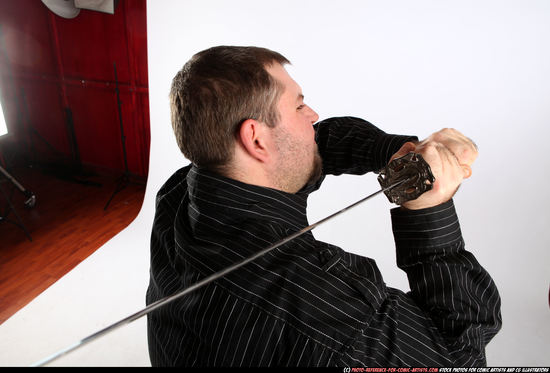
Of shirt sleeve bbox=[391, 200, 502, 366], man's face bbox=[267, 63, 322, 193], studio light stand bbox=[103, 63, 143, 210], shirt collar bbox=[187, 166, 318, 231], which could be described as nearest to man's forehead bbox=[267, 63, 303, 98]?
man's face bbox=[267, 63, 322, 193]

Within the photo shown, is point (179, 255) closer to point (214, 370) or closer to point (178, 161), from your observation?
point (214, 370)

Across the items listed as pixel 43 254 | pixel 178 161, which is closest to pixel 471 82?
pixel 178 161

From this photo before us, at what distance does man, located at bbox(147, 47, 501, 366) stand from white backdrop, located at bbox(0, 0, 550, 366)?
0.85 metres

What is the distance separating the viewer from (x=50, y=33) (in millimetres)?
3207

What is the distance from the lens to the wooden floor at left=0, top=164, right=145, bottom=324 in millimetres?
2053

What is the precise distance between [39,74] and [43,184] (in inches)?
39.4

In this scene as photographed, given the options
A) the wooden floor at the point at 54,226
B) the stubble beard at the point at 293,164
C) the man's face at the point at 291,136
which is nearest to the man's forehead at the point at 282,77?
the man's face at the point at 291,136

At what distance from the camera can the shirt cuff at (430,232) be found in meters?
0.70

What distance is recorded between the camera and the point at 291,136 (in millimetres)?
888

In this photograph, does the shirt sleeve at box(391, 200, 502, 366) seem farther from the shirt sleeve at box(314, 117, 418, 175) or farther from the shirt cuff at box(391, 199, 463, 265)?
the shirt sleeve at box(314, 117, 418, 175)

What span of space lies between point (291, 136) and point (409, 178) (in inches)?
11.6

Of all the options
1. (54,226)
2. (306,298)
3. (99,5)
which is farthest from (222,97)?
(99,5)

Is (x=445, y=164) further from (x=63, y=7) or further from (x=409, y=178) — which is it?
(x=63, y=7)

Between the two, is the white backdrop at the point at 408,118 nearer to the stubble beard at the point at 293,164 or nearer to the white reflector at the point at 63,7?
the stubble beard at the point at 293,164
